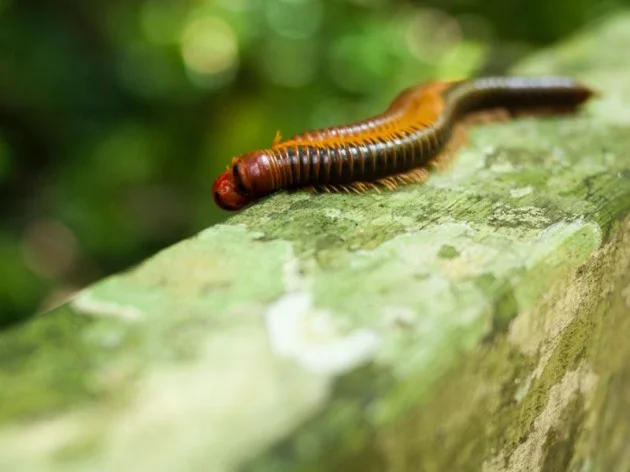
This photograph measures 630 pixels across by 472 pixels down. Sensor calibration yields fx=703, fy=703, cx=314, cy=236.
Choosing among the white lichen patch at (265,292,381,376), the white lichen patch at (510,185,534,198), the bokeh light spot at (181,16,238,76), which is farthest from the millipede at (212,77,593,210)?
the bokeh light spot at (181,16,238,76)

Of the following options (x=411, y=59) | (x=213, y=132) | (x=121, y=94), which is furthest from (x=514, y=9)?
(x=121, y=94)

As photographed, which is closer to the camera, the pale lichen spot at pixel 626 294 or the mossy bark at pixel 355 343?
the mossy bark at pixel 355 343

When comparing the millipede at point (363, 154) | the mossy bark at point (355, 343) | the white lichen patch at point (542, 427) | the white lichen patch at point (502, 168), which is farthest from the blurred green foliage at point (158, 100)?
the white lichen patch at point (542, 427)

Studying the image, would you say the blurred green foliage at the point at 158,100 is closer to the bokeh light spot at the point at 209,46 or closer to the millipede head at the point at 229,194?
Result: the bokeh light spot at the point at 209,46

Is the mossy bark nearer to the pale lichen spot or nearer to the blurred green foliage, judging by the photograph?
the pale lichen spot

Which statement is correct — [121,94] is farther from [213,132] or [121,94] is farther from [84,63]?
[213,132]

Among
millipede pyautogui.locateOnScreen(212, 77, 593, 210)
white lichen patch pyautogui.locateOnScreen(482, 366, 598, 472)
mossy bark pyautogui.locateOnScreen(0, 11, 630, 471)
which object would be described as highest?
millipede pyautogui.locateOnScreen(212, 77, 593, 210)
